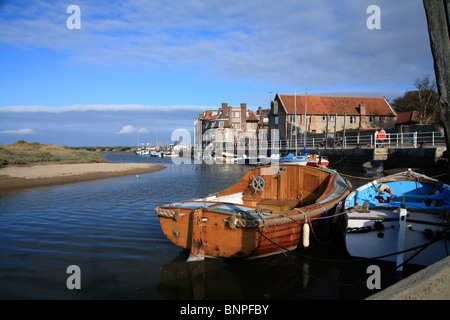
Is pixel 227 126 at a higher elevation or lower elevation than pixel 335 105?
lower

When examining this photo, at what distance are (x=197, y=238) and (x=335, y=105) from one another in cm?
5905

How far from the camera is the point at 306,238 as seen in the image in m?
7.34

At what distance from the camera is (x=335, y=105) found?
200ft

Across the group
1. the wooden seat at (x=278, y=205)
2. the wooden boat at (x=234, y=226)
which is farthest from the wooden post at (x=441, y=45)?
the wooden seat at (x=278, y=205)

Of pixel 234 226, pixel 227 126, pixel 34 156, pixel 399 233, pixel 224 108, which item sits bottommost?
pixel 399 233

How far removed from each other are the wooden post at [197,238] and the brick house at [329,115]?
52550 millimetres

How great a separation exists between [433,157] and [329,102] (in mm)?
39966

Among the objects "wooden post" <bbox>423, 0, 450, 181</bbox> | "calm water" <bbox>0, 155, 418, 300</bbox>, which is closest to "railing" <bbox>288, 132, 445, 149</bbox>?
"wooden post" <bbox>423, 0, 450, 181</bbox>

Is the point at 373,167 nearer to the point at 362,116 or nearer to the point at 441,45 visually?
the point at 441,45

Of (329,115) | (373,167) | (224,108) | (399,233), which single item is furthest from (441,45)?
(224,108)

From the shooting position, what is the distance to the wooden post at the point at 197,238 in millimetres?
7301

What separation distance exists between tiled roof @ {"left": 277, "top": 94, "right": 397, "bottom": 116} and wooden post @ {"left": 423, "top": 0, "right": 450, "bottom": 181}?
5268 cm

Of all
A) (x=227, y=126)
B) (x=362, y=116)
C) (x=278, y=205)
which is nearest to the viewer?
(x=278, y=205)
